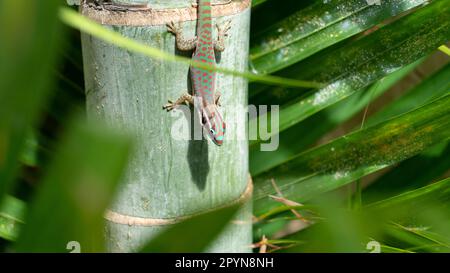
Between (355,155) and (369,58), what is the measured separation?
0.78 ft

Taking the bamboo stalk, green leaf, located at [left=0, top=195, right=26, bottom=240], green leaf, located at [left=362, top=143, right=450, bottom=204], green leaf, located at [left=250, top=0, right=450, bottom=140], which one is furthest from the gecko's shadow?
green leaf, located at [left=362, top=143, right=450, bottom=204]

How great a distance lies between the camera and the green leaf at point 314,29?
1331mm

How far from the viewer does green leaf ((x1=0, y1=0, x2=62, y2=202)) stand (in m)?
0.31

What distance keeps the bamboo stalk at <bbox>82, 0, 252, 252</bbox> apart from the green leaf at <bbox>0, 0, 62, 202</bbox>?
722 mm

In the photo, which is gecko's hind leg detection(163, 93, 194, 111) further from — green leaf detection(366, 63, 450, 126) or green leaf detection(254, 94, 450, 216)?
green leaf detection(366, 63, 450, 126)

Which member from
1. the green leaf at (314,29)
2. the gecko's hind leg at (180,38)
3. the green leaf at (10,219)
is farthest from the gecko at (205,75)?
the green leaf at (10,219)

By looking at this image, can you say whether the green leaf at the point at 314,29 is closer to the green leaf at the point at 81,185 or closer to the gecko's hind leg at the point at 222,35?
the gecko's hind leg at the point at 222,35

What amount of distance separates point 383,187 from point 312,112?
0.98ft

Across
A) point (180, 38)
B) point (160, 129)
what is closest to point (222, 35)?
point (180, 38)

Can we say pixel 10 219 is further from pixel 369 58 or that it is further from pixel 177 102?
pixel 369 58

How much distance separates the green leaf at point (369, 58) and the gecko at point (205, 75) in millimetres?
235
